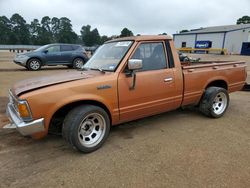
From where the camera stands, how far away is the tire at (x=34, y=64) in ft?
42.3

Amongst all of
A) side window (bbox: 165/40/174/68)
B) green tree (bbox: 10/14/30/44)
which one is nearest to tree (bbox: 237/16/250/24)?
green tree (bbox: 10/14/30/44)

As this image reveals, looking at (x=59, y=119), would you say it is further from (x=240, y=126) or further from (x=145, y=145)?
(x=240, y=126)

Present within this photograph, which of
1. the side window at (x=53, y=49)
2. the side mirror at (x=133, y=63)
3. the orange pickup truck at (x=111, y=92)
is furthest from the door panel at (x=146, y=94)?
the side window at (x=53, y=49)

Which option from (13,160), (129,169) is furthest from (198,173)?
(13,160)

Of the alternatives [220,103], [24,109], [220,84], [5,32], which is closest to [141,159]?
[24,109]

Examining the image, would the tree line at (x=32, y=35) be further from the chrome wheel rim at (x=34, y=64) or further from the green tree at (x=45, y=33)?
the chrome wheel rim at (x=34, y=64)

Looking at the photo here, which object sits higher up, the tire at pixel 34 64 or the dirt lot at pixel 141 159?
the tire at pixel 34 64

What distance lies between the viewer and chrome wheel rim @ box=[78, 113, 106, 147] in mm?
3467

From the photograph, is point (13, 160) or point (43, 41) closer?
point (13, 160)

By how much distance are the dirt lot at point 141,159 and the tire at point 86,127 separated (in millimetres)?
172

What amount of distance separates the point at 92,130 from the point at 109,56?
1.45 meters

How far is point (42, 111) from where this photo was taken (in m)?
3.03

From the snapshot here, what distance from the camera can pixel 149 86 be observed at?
12.8 feet

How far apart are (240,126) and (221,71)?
1.34 m
